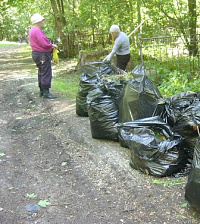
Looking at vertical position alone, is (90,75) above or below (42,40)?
below

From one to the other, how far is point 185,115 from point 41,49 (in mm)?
4033

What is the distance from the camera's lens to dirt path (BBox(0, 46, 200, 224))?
273cm

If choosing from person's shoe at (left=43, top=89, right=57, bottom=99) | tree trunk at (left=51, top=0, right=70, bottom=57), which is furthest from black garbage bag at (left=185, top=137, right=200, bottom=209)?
tree trunk at (left=51, top=0, right=70, bottom=57)

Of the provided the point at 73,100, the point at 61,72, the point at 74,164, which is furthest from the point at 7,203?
the point at 61,72

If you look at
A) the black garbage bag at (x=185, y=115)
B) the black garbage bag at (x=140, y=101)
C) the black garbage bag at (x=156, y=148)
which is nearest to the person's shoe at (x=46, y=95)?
the black garbage bag at (x=140, y=101)

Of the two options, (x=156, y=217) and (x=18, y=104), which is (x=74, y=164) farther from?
(x=18, y=104)

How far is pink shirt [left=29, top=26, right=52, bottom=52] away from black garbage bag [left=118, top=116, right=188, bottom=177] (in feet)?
12.2

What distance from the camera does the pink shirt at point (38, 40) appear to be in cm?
640

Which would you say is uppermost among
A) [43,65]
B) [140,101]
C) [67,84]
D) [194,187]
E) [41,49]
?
[41,49]

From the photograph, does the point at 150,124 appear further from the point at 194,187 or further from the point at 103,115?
the point at 194,187

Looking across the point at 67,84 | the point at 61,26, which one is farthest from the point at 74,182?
the point at 61,26

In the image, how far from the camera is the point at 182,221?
2566mm

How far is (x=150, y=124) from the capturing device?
344 centimetres

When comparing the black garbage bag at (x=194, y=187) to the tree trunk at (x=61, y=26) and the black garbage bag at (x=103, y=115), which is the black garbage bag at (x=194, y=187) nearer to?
the black garbage bag at (x=103, y=115)
